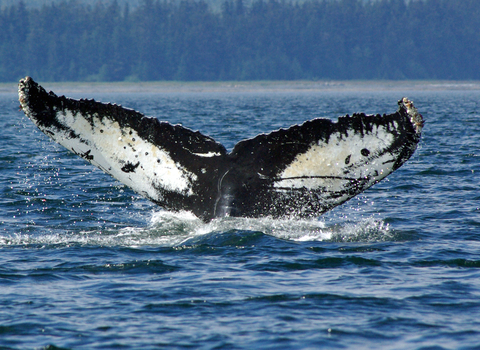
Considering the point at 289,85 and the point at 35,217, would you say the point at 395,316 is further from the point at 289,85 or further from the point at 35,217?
the point at 289,85

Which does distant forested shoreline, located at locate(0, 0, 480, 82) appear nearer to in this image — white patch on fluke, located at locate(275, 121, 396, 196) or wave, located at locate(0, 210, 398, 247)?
wave, located at locate(0, 210, 398, 247)

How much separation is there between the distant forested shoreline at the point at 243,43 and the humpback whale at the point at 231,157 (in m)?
119

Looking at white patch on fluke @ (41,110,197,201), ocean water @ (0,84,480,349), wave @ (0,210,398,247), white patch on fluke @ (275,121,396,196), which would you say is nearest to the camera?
ocean water @ (0,84,480,349)

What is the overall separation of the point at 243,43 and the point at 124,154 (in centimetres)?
12890

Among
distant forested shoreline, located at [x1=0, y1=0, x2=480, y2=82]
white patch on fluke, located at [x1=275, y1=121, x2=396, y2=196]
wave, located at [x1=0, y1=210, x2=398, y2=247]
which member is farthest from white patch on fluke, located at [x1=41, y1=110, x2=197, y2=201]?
distant forested shoreline, located at [x1=0, y1=0, x2=480, y2=82]

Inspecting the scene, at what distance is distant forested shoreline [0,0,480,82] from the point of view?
126750 mm

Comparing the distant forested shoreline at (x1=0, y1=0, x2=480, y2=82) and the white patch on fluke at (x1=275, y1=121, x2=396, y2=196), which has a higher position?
the distant forested shoreline at (x1=0, y1=0, x2=480, y2=82)

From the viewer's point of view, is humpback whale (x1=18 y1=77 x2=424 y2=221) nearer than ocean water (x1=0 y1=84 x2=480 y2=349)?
No

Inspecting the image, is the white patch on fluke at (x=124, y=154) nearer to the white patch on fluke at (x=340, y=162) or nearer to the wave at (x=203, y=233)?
the wave at (x=203, y=233)

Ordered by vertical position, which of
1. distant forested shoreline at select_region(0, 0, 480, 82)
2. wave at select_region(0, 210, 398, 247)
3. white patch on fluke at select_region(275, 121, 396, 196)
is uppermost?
distant forested shoreline at select_region(0, 0, 480, 82)

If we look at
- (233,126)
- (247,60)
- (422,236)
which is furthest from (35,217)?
(247,60)

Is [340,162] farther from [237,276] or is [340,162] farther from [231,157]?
[237,276]

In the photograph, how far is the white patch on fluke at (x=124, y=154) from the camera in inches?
288

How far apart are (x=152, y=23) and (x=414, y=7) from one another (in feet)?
161
